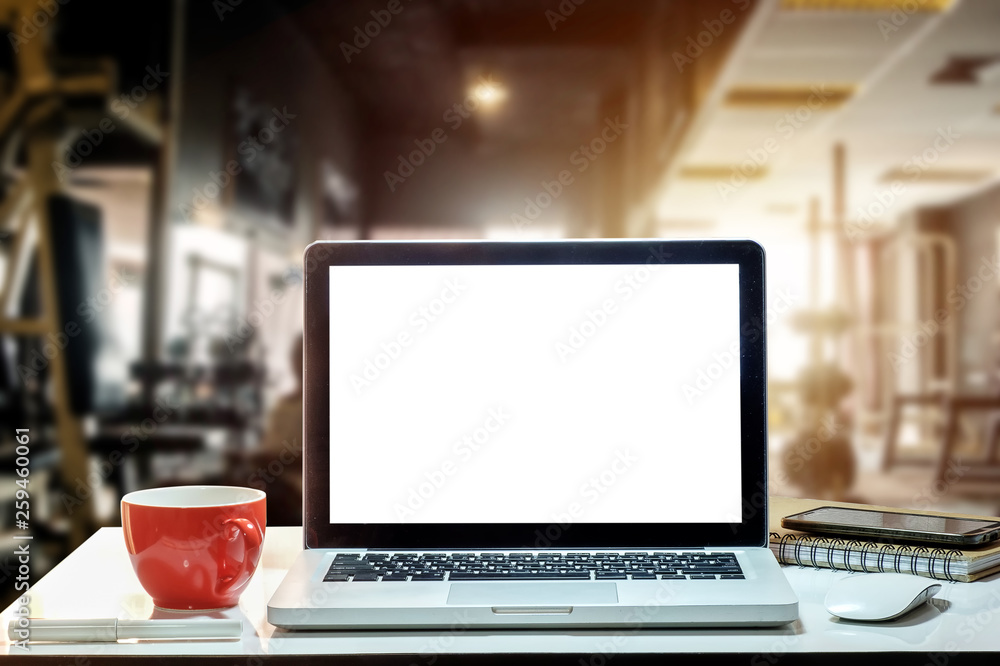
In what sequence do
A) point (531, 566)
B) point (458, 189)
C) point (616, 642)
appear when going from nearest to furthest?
point (616, 642)
point (531, 566)
point (458, 189)

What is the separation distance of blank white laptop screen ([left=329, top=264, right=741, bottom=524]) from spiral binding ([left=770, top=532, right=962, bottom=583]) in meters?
0.11

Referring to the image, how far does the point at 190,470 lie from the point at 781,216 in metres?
1.91

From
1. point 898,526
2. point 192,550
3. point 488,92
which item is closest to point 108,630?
point 192,550

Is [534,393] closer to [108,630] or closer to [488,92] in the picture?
[108,630]

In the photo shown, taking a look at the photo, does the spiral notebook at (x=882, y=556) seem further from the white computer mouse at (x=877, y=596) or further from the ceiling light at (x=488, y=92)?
the ceiling light at (x=488, y=92)

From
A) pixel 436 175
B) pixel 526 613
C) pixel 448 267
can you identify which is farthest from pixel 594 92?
pixel 526 613

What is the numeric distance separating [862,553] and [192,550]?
19.6 inches

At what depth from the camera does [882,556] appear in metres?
0.63

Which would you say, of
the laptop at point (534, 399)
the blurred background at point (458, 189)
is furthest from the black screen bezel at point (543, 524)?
the blurred background at point (458, 189)

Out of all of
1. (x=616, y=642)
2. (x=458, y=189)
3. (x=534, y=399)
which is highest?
(x=458, y=189)

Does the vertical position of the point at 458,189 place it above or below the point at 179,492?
above

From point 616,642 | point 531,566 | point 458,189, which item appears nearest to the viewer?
point 616,642

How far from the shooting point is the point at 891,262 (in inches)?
95.7

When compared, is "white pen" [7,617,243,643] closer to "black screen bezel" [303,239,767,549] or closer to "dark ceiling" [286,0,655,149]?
"black screen bezel" [303,239,767,549]
